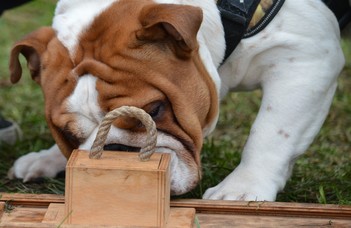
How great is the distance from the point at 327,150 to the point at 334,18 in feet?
3.08

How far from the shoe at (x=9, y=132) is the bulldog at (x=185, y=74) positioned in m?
0.98

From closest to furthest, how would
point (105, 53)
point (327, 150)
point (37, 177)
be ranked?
point (105, 53) < point (37, 177) < point (327, 150)

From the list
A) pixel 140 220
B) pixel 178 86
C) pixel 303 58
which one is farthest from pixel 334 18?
pixel 140 220

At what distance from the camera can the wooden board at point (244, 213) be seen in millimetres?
2463

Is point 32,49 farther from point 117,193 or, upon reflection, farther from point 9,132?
point 9,132

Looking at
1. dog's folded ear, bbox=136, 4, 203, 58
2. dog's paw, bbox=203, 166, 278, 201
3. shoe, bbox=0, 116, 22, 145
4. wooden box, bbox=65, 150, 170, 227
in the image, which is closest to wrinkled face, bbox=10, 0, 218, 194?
dog's folded ear, bbox=136, 4, 203, 58

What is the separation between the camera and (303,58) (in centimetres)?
299

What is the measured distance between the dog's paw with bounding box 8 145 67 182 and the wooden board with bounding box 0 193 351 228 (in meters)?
0.76

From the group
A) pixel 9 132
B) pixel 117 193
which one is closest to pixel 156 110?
pixel 117 193

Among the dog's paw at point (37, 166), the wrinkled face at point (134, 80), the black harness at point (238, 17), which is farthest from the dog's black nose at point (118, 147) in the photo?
the dog's paw at point (37, 166)

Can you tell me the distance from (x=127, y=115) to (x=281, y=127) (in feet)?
2.45

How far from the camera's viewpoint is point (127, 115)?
2.42 meters

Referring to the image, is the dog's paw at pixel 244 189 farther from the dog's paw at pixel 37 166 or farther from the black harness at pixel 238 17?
the dog's paw at pixel 37 166

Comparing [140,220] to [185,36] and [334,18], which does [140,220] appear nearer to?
[185,36]
